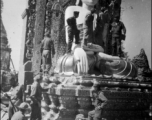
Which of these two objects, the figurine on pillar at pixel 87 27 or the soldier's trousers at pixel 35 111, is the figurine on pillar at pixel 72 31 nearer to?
the figurine on pillar at pixel 87 27

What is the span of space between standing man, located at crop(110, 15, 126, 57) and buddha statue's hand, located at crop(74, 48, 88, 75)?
12.4 ft

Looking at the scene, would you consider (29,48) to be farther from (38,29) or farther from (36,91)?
(36,91)

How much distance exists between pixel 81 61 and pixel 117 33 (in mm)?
3937

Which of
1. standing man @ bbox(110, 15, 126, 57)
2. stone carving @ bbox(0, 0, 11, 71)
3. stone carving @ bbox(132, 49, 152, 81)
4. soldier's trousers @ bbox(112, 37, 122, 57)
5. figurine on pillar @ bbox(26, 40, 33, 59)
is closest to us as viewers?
standing man @ bbox(110, 15, 126, 57)

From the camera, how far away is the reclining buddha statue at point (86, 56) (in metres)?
4.89

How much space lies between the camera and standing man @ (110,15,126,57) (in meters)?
8.30

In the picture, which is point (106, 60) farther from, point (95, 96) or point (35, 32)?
point (35, 32)

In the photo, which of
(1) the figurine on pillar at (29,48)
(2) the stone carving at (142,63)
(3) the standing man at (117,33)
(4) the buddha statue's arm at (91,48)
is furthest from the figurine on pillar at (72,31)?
(2) the stone carving at (142,63)

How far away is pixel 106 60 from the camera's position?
5.39 metres

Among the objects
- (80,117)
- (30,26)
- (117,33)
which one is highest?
(30,26)

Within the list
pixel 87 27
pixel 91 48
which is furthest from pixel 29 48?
pixel 87 27

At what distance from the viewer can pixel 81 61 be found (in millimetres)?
4855

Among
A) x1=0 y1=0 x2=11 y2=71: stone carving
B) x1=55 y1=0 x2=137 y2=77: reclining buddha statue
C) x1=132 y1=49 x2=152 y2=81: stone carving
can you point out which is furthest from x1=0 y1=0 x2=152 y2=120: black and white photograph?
x1=132 y1=49 x2=152 y2=81: stone carving

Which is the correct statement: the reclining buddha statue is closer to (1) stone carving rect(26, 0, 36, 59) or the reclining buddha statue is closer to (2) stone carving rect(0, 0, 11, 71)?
(1) stone carving rect(26, 0, 36, 59)
